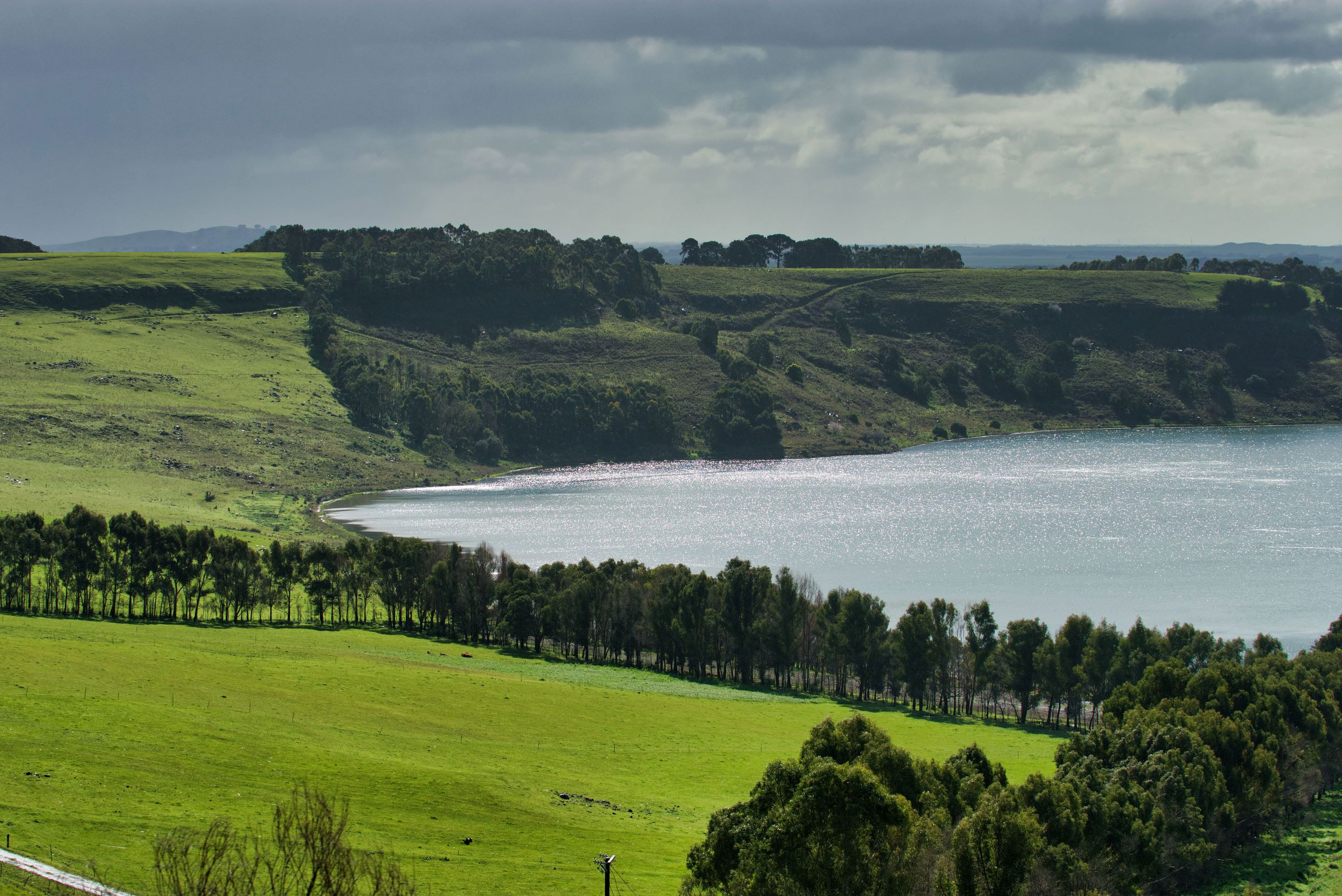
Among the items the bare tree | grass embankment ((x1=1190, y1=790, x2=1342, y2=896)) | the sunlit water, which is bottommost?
grass embankment ((x1=1190, y1=790, x2=1342, y2=896))

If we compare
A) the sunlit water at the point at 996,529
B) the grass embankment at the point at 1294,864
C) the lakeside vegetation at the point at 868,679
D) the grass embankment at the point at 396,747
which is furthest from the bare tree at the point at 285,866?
the sunlit water at the point at 996,529

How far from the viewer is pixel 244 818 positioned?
38.4m

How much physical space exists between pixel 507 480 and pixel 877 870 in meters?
169

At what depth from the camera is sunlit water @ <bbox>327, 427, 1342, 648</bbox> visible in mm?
107000

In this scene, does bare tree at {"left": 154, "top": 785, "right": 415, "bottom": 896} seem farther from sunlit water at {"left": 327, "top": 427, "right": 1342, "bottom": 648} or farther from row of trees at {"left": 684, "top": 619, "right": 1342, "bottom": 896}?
sunlit water at {"left": 327, "top": 427, "right": 1342, "bottom": 648}

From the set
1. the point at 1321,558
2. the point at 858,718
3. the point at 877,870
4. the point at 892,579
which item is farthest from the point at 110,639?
the point at 1321,558

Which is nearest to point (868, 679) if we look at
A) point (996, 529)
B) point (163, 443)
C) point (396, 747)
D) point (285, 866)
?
point (396, 747)

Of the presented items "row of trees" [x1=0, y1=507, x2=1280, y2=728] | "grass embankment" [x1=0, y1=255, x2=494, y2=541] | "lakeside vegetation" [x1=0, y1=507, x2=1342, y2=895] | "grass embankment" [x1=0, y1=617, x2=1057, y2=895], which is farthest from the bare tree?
"grass embankment" [x1=0, y1=255, x2=494, y2=541]

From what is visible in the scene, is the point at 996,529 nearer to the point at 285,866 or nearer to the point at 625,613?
the point at 625,613

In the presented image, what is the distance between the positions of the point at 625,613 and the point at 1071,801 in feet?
168

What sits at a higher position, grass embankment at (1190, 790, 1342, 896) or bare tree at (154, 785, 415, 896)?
bare tree at (154, 785, 415, 896)

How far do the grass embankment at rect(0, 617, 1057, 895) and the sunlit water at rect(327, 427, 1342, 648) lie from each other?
35.8 m

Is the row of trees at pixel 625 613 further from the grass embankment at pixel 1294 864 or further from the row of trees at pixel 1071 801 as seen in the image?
the grass embankment at pixel 1294 864

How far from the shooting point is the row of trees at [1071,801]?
33.8m
